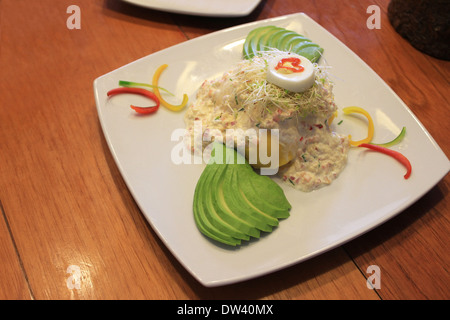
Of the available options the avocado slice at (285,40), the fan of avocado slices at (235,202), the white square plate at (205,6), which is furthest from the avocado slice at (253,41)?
the fan of avocado slices at (235,202)

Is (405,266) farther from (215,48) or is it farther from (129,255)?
(215,48)

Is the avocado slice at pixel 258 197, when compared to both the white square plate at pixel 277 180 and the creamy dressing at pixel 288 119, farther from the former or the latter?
the creamy dressing at pixel 288 119

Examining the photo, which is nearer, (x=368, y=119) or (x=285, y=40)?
(x=368, y=119)

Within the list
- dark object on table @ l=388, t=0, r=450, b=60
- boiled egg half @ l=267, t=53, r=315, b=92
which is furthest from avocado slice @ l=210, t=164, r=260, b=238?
dark object on table @ l=388, t=0, r=450, b=60

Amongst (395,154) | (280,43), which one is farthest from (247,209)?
(280,43)

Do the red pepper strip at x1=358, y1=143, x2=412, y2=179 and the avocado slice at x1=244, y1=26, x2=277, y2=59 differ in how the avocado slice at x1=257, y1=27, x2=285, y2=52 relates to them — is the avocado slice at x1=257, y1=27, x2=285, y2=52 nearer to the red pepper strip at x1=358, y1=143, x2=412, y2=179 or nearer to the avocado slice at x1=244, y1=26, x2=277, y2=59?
the avocado slice at x1=244, y1=26, x2=277, y2=59

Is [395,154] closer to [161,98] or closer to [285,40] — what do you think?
[285,40]
